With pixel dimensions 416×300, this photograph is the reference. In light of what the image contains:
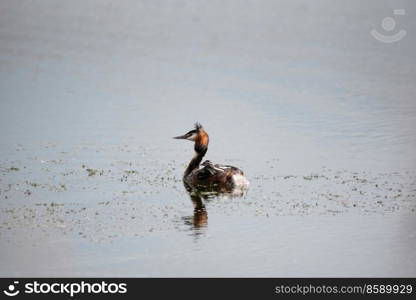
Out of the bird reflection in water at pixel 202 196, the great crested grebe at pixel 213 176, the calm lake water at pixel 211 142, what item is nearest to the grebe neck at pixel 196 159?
the great crested grebe at pixel 213 176

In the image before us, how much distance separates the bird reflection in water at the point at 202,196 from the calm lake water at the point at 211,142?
8 centimetres

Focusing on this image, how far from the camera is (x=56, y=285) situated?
13.2 metres

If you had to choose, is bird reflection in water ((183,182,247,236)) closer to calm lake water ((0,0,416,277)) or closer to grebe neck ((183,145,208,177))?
calm lake water ((0,0,416,277))

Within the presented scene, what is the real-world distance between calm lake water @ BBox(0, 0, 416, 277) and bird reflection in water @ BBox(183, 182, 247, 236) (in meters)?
0.08

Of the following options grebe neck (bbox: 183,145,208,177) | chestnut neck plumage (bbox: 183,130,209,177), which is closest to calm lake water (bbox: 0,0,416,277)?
grebe neck (bbox: 183,145,208,177)

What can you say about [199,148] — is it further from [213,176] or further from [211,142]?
[211,142]

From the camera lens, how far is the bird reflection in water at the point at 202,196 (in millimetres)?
16500

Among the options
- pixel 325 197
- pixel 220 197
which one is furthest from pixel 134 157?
pixel 325 197

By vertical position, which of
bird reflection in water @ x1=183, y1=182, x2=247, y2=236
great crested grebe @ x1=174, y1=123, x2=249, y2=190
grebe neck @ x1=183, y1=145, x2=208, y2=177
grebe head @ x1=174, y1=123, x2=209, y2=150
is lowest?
bird reflection in water @ x1=183, y1=182, x2=247, y2=236

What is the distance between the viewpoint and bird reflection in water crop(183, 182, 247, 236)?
16.5 meters

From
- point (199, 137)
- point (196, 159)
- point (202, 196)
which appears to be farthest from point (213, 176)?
point (199, 137)

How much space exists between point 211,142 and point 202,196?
14.3 feet

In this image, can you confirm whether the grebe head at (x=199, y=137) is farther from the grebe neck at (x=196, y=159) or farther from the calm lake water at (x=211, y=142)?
the calm lake water at (x=211, y=142)

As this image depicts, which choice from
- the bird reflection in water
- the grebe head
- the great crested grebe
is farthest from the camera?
the grebe head
